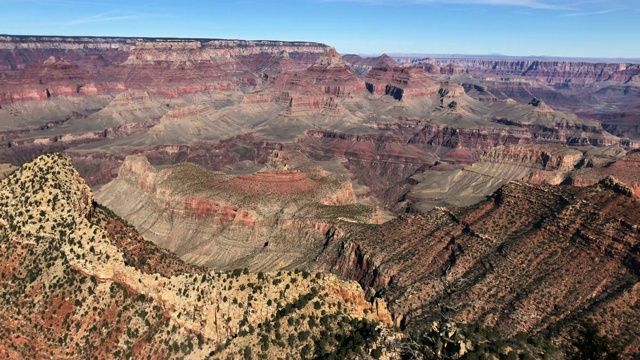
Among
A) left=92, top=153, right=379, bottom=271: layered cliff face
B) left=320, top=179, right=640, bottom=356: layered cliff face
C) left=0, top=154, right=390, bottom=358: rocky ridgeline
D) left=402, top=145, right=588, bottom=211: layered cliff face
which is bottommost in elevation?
left=402, top=145, right=588, bottom=211: layered cliff face

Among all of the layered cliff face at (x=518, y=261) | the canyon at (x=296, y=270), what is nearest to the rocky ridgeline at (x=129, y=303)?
the canyon at (x=296, y=270)

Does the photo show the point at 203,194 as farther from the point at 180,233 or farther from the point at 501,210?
the point at 501,210

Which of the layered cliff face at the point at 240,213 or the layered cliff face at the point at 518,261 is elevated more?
the layered cliff face at the point at 518,261

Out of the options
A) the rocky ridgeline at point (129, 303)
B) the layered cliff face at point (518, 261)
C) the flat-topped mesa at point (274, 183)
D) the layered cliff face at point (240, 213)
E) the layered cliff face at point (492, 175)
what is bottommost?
the layered cliff face at point (492, 175)

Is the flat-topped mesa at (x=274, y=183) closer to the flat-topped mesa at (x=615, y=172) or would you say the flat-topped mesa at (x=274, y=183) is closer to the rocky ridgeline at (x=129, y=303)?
the rocky ridgeline at (x=129, y=303)

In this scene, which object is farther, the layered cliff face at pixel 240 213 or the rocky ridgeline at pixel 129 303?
the layered cliff face at pixel 240 213

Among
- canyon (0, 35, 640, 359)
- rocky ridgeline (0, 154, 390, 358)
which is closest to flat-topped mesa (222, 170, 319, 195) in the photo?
canyon (0, 35, 640, 359)

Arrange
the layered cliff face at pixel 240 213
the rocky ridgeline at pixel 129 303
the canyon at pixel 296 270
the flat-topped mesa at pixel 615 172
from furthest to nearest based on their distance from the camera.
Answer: the flat-topped mesa at pixel 615 172 < the layered cliff face at pixel 240 213 < the canyon at pixel 296 270 < the rocky ridgeline at pixel 129 303

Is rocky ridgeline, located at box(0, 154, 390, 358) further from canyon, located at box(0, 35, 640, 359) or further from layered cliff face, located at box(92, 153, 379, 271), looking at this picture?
layered cliff face, located at box(92, 153, 379, 271)
